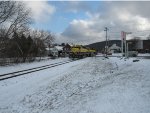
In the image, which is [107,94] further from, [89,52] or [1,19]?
[89,52]

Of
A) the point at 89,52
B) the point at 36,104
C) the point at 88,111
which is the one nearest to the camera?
the point at 88,111

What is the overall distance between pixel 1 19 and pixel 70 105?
Answer: 40032 mm

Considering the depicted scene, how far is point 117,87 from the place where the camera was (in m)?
13.2

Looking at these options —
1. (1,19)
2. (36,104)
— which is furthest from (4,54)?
(36,104)

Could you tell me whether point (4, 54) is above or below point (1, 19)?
below

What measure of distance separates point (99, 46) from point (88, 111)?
18212 centimetres

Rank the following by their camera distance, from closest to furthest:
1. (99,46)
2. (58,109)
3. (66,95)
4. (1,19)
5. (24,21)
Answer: (58,109) → (66,95) → (1,19) → (24,21) → (99,46)

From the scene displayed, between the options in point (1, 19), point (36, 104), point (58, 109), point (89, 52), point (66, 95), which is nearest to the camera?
point (58, 109)

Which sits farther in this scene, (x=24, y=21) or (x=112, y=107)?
(x=24, y=21)

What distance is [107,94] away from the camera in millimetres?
11805

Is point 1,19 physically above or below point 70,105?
above

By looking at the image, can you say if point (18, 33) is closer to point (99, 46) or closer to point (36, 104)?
point (36, 104)

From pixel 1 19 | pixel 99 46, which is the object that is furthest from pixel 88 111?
pixel 99 46

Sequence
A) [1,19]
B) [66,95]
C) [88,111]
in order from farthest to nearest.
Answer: [1,19] < [66,95] < [88,111]
